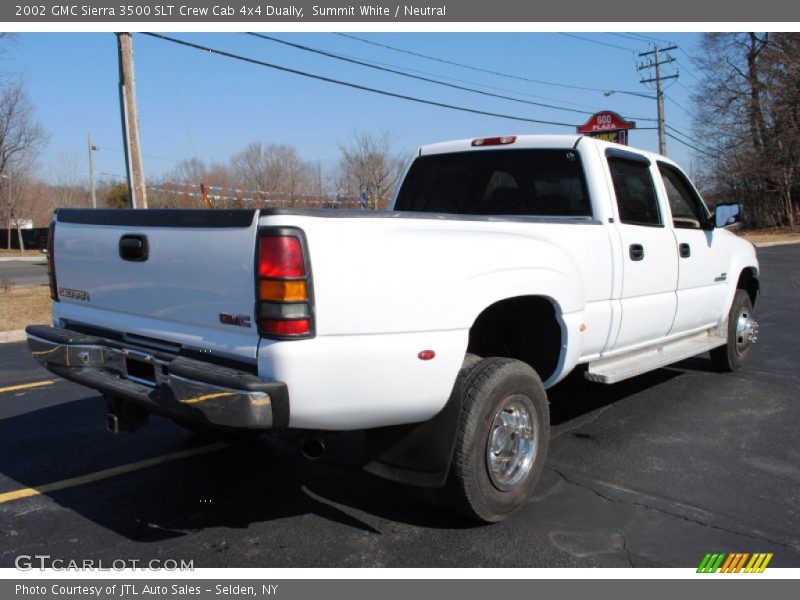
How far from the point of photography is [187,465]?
4.49 m

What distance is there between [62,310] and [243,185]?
844 inches

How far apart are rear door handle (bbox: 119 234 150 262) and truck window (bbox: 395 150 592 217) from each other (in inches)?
100

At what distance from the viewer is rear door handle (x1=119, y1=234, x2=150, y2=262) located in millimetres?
3400

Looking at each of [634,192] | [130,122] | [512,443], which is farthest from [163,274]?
[130,122]

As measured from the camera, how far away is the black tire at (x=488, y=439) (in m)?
3.28

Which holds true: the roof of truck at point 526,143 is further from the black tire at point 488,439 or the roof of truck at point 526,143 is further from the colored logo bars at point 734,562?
the colored logo bars at point 734,562

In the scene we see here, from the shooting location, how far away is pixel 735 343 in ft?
22.2

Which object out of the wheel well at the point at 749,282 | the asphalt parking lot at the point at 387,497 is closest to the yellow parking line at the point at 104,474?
the asphalt parking lot at the point at 387,497

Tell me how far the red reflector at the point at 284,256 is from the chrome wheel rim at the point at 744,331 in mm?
5407

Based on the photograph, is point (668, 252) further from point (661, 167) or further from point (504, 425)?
point (504, 425)

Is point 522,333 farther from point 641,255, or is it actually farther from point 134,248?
point 134,248

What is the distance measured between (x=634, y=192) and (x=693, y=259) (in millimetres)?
983

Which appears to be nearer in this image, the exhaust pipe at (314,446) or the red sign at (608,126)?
the exhaust pipe at (314,446)

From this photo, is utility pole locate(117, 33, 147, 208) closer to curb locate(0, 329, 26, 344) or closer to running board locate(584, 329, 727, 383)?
curb locate(0, 329, 26, 344)
